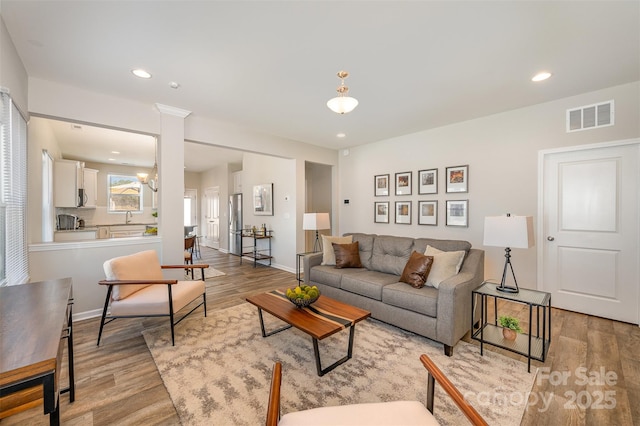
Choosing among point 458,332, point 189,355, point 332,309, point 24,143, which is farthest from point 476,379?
point 24,143

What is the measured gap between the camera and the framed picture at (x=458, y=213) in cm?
405

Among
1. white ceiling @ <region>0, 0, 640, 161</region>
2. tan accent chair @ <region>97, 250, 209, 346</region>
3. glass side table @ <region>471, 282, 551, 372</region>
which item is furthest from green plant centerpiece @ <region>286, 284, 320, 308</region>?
white ceiling @ <region>0, 0, 640, 161</region>

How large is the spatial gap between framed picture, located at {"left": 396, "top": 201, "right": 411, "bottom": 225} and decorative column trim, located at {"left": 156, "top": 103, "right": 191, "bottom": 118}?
3.72 metres

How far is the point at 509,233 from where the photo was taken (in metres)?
2.48

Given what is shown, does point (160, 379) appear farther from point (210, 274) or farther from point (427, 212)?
point (427, 212)

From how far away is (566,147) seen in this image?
327 cm

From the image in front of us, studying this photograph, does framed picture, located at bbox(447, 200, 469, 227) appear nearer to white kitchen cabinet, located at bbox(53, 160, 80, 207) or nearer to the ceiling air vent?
the ceiling air vent

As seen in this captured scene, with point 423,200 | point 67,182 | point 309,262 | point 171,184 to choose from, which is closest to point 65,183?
point 67,182

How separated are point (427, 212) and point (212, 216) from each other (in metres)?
7.08

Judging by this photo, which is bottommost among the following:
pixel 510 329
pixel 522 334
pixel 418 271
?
pixel 522 334

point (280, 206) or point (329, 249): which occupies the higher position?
point (280, 206)

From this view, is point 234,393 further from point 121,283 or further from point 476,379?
point 476,379

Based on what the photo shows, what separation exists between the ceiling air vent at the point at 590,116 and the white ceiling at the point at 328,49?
0.78 ft

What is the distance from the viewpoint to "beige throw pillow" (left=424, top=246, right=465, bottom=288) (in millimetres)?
2732
